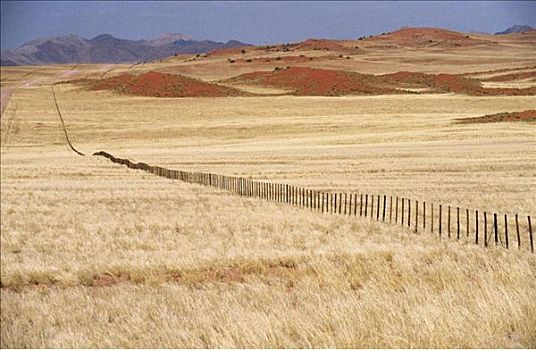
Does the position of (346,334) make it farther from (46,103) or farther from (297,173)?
(46,103)

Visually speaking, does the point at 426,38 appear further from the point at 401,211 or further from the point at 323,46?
the point at 401,211

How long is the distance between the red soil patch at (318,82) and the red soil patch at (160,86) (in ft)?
29.3

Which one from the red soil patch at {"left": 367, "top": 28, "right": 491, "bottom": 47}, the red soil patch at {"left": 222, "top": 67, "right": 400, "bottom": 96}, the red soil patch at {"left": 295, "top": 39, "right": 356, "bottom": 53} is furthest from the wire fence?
the red soil patch at {"left": 295, "top": 39, "right": 356, "bottom": 53}

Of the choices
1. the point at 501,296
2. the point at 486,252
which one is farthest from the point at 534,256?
the point at 501,296

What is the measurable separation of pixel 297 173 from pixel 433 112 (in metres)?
37.8

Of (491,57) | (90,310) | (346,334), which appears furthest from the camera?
(491,57)

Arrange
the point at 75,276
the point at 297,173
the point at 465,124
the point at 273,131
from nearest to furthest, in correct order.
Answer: the point at 75,276
the point at 297,173
the point at 465,124
the point at 273,131

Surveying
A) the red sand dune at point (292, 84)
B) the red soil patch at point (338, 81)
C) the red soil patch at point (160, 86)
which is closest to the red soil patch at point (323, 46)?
the red soil patch at point (338, 81)

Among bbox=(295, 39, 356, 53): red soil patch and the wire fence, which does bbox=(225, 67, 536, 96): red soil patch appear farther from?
the wire fence

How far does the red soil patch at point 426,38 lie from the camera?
146625 millimetres

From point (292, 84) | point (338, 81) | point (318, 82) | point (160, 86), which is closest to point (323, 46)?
point (292, 84)

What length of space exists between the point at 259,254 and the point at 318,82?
3656 inches

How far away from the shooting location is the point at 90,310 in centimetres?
1075

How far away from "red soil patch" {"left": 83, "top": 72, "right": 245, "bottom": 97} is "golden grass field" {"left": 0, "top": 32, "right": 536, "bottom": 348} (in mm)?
47449
